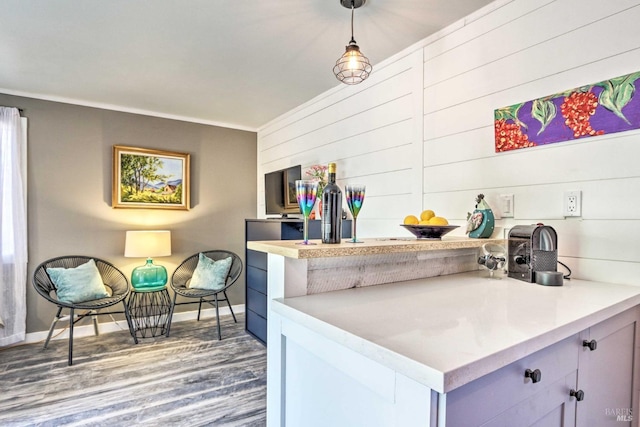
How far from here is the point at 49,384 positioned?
2.38m

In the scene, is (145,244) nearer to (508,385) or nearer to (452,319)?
(452,319)

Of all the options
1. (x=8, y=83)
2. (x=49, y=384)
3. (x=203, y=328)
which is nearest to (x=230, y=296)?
(x=203, y=328)

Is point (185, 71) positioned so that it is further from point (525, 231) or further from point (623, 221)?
point (623, 221)

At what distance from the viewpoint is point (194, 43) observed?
2.23 meters

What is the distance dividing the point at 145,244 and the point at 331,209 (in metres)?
2.81

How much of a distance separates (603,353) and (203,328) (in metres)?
3.35

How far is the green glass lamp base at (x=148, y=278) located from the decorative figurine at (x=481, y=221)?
3001mm

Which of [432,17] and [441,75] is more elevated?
[432,17]

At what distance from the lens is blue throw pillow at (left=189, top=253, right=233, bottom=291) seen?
3.54 meters

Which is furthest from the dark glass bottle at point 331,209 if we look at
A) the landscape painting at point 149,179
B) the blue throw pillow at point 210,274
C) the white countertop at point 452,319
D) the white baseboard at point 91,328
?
the white baseboard at point 91,328

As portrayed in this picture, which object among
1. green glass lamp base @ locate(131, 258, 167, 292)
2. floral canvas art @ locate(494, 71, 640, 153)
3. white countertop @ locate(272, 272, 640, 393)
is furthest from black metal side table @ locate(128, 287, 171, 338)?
floral canvas art @ locate(494, 71, 640, 153)

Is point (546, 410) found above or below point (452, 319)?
below

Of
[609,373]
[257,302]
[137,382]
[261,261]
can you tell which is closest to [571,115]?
[609,373]

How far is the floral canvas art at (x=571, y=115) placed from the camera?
1364 millimetres
